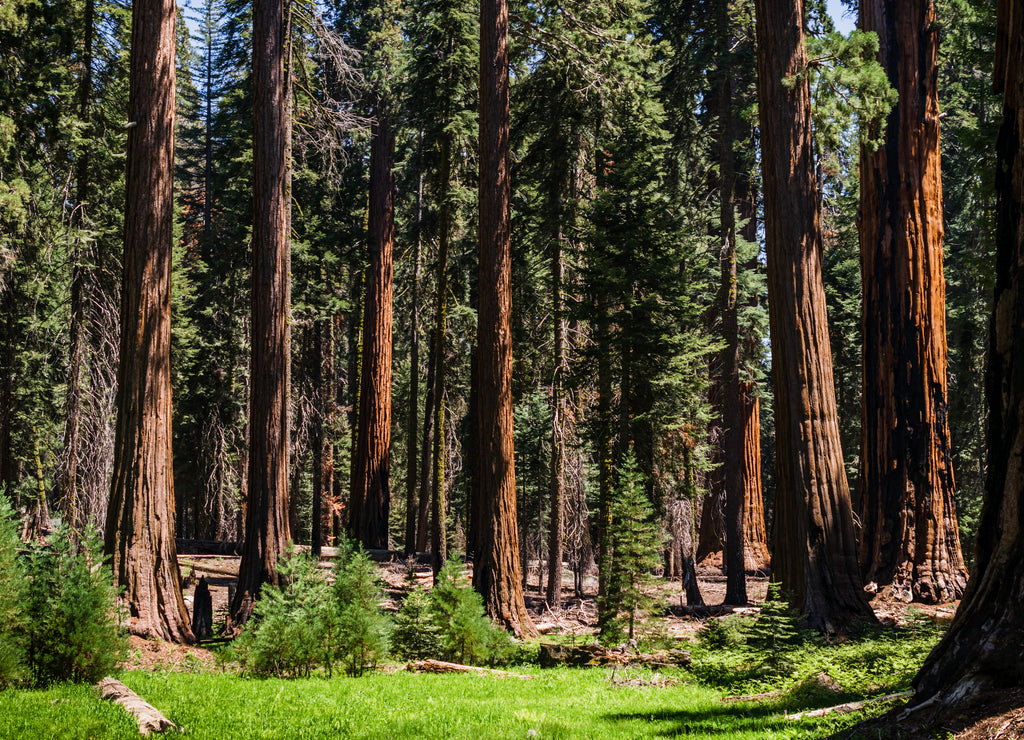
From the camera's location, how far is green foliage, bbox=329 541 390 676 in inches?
359

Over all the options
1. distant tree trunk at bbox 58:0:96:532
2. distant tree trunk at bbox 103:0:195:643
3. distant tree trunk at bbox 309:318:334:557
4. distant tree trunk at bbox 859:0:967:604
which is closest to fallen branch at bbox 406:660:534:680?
distant tree trunk at bbox 103:0:195:643

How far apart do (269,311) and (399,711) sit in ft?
28.8

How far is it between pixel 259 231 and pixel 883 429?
11253 millimetres

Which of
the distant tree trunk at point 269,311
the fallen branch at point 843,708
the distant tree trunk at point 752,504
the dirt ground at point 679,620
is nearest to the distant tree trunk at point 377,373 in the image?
the dirt ground at point 679,620

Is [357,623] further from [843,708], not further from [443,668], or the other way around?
[843,708]

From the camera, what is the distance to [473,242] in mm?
22859

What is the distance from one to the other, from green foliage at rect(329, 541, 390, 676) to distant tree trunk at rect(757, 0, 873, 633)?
5220 mm

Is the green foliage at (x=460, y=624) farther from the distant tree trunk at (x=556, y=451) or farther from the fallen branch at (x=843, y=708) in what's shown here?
the distant tree trunk at (x=556, y=451)

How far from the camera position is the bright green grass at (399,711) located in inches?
226

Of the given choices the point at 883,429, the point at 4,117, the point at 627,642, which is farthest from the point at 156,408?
the point at 883,429

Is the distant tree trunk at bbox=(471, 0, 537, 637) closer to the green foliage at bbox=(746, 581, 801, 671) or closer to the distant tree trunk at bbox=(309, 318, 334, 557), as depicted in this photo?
the green foliage at bbox=(746, 581, 801, 671)

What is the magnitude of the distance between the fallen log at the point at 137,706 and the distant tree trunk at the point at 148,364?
11.2ft

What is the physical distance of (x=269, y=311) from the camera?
13836 mm

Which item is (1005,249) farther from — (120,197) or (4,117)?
(120,197)
